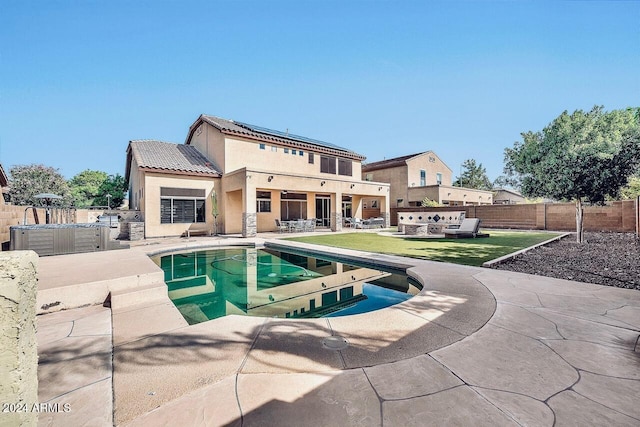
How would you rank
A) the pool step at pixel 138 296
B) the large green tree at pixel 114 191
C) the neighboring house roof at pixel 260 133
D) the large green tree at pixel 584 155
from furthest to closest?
the large green tree at pixel 114 191
the neighboring house roof at pixel 260 133
the large green tree at pixel 584 155
the pool step at pixel 138 296

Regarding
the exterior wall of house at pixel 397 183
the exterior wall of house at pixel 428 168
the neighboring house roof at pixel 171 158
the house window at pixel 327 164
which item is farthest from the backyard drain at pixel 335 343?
the exterior wall of house at pixel 428 168

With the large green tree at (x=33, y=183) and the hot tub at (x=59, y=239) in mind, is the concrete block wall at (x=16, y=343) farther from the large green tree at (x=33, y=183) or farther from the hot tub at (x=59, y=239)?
the large green tree at (x=33, y=183)

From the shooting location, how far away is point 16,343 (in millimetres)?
804

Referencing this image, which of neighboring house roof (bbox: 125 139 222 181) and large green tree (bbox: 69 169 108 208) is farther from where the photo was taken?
large green tree (bbox: 69 169 108 208)

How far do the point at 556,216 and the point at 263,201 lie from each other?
66.6ft

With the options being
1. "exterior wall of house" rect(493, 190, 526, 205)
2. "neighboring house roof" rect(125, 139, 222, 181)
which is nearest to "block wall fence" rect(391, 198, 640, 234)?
"neighboring house roof" rect(125, 139, 222, 181)

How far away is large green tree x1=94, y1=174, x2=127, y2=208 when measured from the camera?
31328 millimetres

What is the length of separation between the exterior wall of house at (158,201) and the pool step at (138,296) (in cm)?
1142

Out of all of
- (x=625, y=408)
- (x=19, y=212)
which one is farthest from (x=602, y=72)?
(x=19, y=212)

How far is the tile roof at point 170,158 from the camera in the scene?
49.3 ft

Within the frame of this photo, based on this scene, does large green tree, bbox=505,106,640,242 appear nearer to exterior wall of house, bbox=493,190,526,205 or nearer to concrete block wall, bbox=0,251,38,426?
concrete block wall, bbox=0,251,38,426

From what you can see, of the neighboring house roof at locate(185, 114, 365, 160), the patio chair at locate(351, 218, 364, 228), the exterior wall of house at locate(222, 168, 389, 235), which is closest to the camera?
the exterior wall of house at locate(222, 168, 389, 235)

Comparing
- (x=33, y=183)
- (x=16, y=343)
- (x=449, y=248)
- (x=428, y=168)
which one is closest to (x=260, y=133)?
(x=449, y=248)

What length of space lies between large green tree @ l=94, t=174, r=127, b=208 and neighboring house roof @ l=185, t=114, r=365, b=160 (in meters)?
15.7
